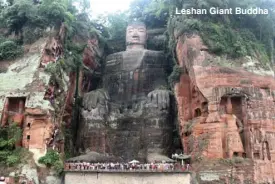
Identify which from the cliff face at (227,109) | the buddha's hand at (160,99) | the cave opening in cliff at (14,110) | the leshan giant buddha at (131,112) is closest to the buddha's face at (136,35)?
the leshan giant buddha at (131,112)

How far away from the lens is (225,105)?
Result: 28.7 meters

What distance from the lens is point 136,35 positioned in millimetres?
43688

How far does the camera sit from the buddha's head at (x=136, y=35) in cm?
4356

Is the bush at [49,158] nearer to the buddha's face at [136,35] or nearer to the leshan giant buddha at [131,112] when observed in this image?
the leshan giant buddha at [131,112]

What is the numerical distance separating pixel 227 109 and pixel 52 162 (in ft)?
42.6

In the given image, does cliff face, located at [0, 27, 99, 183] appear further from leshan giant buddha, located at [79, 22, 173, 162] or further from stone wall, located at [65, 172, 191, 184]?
stone wall, located at [65, 172, 191, 184]

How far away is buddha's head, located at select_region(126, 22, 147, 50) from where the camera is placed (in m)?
43.6

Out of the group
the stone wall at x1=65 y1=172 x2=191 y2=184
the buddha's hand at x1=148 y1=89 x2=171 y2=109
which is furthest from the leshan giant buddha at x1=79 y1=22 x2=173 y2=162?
the stone wall at x1=65 y1=172 x2=191 y2=184

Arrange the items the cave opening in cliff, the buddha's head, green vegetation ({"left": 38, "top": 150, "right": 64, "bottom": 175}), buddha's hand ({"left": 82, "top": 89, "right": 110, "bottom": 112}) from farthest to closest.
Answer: the buddha's head
buddha's hand ({"left": 82, "top": 89, "right": 110, "bottom": 112})
the cave opening in cliff
green vegetation ({"left": 38, "top": 150, "right": 64, "bottom": 175})

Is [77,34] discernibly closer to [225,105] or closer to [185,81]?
[185,81]

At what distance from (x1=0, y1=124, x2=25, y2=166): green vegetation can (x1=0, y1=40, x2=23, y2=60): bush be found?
638 centimetres

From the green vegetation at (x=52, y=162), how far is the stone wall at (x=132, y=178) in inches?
62.7

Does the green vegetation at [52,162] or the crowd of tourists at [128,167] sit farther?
the green vegetation at [52,162]

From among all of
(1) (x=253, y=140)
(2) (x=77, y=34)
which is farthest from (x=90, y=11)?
(1) (x=253, y=140)
